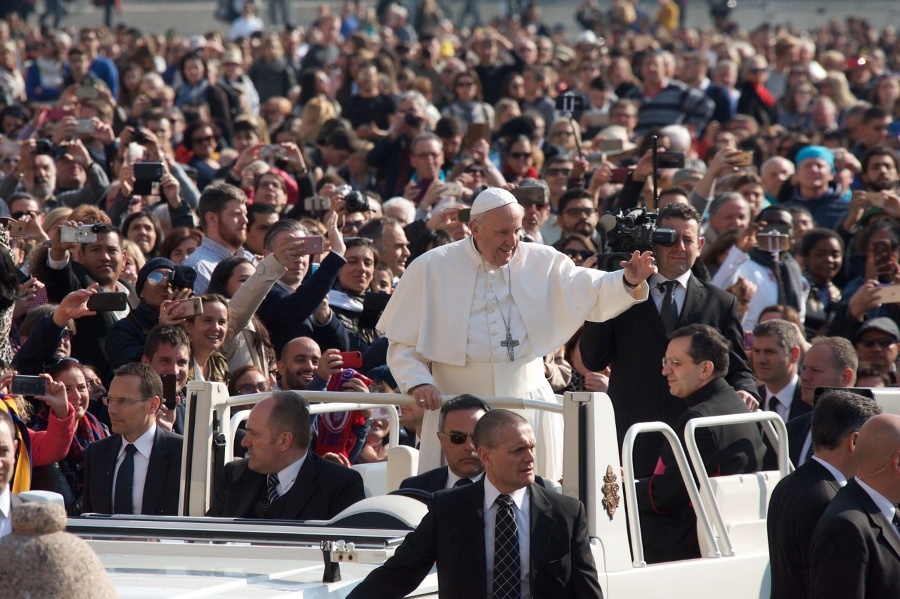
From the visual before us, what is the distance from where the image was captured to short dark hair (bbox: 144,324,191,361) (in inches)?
323

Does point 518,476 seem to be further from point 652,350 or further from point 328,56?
point 328,56

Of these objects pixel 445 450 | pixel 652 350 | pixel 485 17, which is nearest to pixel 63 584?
pixel 445 450

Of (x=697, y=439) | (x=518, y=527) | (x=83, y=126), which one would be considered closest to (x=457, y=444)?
(x=518, y=527)

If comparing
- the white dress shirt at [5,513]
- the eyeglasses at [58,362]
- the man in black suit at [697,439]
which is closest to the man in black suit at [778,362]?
the man in black suit at [697,439]

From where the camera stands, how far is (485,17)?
110 feet

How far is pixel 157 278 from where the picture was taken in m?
8.95

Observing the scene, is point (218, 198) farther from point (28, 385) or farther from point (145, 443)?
point (28, 385)

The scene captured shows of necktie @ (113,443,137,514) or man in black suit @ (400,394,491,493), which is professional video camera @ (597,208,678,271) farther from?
necktie @ (113,443,137,514)

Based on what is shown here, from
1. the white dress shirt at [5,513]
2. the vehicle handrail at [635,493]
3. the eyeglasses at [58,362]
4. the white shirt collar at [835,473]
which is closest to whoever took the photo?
the white dress shirt at [5,513]

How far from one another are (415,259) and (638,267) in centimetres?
123

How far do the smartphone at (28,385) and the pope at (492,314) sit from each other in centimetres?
171

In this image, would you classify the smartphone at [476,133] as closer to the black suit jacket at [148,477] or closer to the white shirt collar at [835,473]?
the black suit jacket at [148,477]

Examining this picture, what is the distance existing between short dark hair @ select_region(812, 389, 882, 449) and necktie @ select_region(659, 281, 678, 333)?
195cm

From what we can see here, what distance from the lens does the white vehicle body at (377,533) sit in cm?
572
